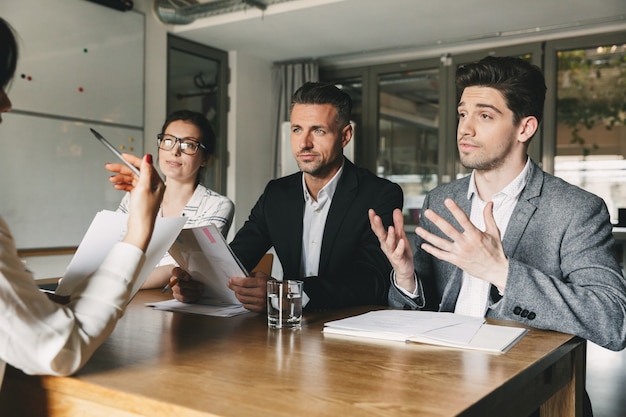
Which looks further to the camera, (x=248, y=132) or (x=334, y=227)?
(x=248, y=132)

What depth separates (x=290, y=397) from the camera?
2.71ft

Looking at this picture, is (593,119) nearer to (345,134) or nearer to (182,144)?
(345,134)

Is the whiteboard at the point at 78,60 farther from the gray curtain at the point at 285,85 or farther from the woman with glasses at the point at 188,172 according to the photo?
the woman with glasses at the point at 188,172

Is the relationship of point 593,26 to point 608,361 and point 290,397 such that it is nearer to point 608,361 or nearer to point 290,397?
point 608,361

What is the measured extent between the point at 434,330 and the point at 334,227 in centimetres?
93

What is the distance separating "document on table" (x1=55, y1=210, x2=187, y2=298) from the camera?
1.12 m

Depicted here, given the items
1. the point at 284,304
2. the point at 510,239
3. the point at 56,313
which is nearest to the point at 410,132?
the point at 510,239

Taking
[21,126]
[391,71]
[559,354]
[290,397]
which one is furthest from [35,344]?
[391,71]

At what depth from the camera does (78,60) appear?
14.0 ft

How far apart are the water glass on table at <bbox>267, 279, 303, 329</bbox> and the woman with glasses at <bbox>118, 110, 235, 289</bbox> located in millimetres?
1091

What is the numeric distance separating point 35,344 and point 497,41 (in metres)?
5.16

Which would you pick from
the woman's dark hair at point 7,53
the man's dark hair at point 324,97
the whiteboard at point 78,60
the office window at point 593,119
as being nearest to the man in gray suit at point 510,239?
the man's dark hair at point 324,97

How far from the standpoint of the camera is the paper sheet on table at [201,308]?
60.0 inches

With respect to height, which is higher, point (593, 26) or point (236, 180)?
point (593, 26)
